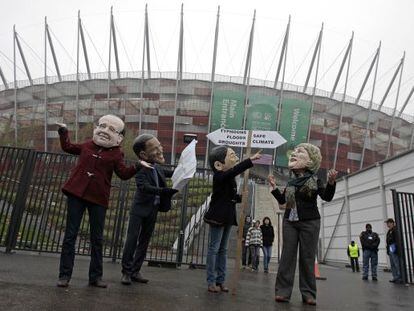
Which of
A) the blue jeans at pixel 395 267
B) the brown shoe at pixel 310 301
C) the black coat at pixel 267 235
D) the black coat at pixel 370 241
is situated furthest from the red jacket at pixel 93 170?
the black coat at pixel 370 241

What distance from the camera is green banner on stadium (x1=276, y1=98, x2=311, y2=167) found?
4547 cm

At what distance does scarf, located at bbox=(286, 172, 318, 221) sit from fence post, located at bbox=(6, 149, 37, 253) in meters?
5.81

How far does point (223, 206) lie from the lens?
5363 millimetres

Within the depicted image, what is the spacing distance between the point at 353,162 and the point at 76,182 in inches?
1898

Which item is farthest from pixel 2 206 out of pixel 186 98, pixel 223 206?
pixel 186 98

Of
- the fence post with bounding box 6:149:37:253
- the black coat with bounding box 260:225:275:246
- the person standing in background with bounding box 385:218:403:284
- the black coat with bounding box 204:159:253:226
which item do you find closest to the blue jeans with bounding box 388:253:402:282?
the person standing in background with bounding box 385:218:403:284

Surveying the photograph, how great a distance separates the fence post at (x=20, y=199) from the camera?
8422mm

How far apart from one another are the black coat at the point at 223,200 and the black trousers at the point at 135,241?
745 millimetres

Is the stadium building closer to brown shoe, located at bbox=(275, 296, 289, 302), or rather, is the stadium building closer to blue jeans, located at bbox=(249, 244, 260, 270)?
blue jeans, located at bbox=(249, 244, 260, 270)

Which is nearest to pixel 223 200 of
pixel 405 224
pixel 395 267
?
pixel 405 224

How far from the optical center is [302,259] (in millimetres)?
4918

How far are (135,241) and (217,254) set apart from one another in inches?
Result: 41.1

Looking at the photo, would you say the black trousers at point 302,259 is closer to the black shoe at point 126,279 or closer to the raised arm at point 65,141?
the black shoe at point 126,279

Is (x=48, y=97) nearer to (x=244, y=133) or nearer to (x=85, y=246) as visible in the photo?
(x=85, y=246)
